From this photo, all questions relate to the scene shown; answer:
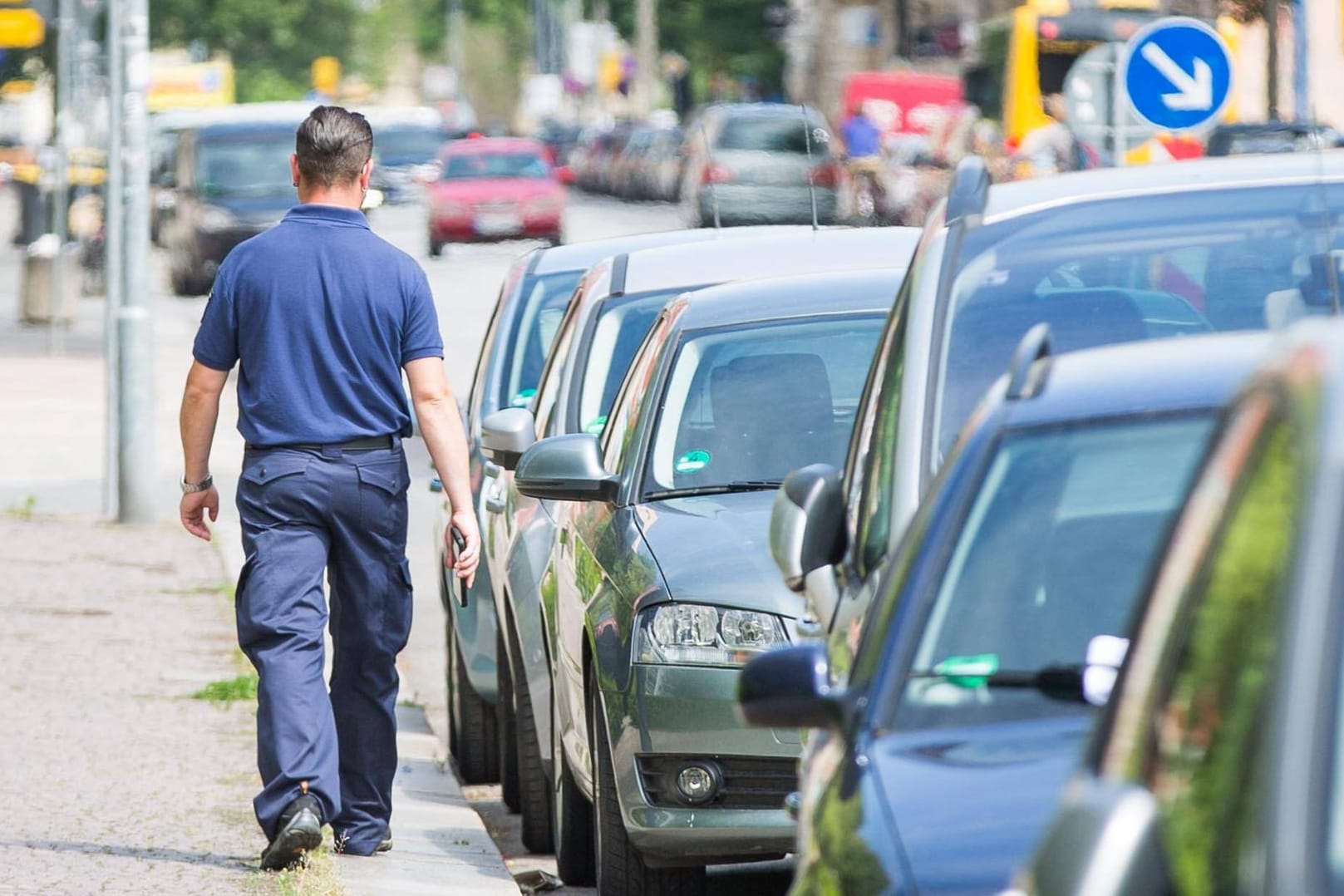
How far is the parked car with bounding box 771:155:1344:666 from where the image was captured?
4.67 metres

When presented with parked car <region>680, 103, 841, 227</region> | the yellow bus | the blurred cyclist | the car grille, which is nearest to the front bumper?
the car grille

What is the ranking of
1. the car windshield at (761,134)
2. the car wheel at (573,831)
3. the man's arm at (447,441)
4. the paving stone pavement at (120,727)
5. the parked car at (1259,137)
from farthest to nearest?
the car windshield at (761,134), the parked car at (1259,137), the car wheel at (573,831), the paving stone pavement at (120,727), the man's arm at (447,441)

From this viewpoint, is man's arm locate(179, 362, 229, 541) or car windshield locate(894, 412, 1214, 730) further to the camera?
man's arm locate(179, 362, 229, 541)

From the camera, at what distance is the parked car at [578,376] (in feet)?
25.6

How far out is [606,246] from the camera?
34.3ft

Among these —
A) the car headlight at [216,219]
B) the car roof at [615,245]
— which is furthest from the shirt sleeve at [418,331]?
the car headlight at [216,219]

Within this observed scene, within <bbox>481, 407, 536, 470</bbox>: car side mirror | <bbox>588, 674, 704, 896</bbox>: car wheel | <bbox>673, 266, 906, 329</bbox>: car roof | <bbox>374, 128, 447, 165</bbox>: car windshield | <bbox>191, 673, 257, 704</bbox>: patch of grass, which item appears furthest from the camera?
<bbox>374, 128, 447, 165</bbox>: car windshield

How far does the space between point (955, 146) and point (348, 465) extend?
3170 centimetres

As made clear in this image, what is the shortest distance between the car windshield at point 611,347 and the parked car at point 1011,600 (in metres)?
4.62

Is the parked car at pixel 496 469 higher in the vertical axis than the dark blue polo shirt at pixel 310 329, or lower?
lower

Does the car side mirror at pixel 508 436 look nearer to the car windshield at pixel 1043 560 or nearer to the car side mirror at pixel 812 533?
the car side mirror at pixel 812 533

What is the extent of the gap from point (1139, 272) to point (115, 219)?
425 inches

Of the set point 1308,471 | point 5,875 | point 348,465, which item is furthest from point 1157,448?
point 5,875

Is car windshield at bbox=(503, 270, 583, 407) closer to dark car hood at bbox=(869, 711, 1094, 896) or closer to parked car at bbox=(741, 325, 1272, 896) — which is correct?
parked car at bbox=(741, 325, 1272, 896)
